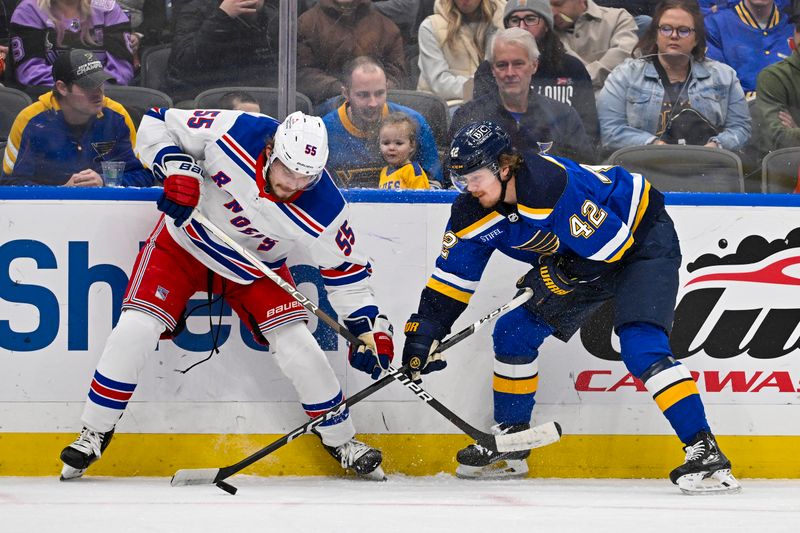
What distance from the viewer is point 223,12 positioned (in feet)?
12.6

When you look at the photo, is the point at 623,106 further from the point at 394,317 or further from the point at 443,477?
the point at 443,477

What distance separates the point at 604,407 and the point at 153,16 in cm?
205

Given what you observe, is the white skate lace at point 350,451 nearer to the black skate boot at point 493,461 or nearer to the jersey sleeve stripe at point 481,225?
the black skate boot at point 493,461

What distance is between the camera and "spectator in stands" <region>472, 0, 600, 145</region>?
155 inches

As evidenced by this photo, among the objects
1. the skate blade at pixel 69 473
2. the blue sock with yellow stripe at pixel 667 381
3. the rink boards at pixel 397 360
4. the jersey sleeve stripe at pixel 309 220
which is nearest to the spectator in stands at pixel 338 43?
the rink boards at pixel 397 360

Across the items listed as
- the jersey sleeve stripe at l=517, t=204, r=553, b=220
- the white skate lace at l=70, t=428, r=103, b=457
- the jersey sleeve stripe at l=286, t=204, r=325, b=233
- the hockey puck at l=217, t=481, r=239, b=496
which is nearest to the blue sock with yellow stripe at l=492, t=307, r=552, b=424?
the jersey sleeve stripe at l=517, t=204, r=553, b=220

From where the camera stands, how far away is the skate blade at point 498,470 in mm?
3615

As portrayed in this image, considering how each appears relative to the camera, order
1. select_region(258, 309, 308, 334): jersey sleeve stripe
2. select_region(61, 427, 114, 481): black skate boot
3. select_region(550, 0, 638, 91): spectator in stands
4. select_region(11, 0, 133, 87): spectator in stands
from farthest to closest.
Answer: select_region(550, 0, 638, 91): spectator in stands < select_region(11, 0, 133, 87): spectator in stands < select_region(258, 309, 308, 334): jersey sleeve stripe < select_region(61, 427, 114, 481): black skate boot

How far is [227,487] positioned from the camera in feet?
10.5

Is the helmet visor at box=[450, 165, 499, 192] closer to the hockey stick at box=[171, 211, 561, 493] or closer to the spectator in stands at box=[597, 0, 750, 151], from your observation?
the hockey stick at box=[171, 211, 561, 493]

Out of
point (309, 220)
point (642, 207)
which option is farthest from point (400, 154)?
point (642, 207)

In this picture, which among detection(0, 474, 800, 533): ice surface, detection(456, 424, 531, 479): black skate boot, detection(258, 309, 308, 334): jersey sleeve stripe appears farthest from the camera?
detection(456, 424, 531, 479): black skate boot

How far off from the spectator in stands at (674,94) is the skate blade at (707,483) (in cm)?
126

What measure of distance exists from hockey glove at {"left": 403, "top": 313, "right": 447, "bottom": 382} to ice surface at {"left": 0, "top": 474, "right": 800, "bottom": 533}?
374 millimetres
